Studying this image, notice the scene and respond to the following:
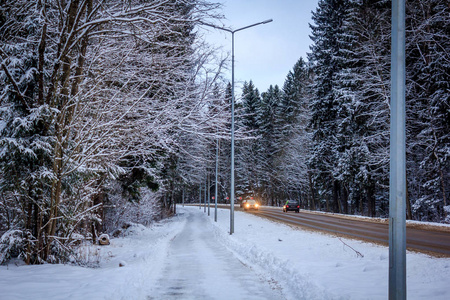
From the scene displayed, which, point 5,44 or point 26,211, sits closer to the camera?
point 5,44

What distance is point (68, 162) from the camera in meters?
8.12

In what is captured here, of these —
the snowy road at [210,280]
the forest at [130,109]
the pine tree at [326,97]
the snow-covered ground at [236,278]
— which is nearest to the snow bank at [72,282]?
the snow-covered ground at [236,278]

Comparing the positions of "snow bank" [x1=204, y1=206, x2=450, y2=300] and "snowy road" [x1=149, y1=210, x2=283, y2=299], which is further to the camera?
"snowy road" [x1=149, y1=210, x2=283, y2=299]

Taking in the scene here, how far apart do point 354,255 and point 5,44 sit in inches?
430

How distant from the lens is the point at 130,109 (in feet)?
26.1

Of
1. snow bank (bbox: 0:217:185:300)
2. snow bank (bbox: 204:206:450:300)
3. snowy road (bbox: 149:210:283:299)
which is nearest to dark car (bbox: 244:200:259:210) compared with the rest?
snow bank (bbox: 204:206:450:300)

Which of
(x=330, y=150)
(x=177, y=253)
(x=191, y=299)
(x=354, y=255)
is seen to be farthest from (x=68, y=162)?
(x=330, y=150)

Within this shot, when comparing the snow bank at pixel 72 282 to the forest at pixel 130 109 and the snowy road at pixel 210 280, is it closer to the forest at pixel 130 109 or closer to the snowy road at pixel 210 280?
the snowy road at pixel 210 280

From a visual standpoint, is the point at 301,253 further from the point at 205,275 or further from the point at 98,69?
the point at 98,69

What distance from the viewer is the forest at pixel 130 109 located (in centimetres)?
762

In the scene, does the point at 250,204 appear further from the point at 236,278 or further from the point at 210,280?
the point at 210,280

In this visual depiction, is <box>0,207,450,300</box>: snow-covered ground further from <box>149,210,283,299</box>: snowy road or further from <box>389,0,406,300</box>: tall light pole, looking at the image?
<box>389,0,406,300</box>: tall light pole

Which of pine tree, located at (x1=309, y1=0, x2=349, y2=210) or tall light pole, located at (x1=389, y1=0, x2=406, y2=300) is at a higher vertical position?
pine tree, located at (x1=309, y1=0, x2=349, y2=210)

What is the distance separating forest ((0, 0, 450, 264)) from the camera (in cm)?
762
